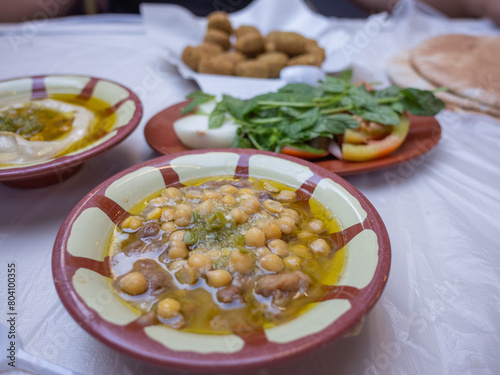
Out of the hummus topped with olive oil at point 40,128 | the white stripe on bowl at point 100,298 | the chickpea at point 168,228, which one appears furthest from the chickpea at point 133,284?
the hummus topped with olive oil at point 40,128

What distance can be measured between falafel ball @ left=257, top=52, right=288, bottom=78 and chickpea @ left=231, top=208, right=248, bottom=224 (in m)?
1.70

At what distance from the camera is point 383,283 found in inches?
37.3

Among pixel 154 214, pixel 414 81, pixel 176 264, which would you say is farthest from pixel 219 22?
pixel 176 264

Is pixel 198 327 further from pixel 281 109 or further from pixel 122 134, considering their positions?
pixel 281 109

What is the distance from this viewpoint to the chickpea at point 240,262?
3.60ft

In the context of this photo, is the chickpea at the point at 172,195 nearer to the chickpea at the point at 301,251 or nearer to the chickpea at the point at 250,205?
the chickpea at the point at 250,205

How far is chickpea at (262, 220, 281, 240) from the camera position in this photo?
1.23 m

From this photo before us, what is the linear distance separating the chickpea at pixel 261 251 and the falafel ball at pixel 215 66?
5.83ft

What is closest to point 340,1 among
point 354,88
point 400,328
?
point 354,88

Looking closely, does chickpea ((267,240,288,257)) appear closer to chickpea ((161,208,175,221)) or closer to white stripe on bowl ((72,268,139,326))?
chickpea ((161,208,175,221))

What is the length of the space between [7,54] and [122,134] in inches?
86.7

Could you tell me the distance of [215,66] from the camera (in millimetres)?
2598

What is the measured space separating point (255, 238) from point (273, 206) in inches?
8.1

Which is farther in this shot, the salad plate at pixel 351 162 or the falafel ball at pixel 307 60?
the falafel ball at pixel 307 60
